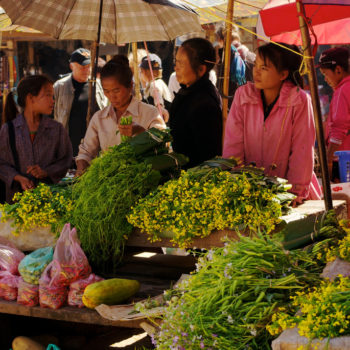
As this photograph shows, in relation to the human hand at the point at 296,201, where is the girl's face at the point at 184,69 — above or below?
above

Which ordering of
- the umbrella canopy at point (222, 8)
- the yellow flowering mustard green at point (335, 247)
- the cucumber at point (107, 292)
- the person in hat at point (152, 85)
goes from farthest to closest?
the person in hat at point (152, 85)
the umbrella canopy at point (222, 8)
the cucumber at point (107, 292)
the yellow flowering mustard green at point (335, 247)

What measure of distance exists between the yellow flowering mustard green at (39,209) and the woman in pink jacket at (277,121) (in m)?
1.19

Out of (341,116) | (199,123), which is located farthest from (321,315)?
(341,116)

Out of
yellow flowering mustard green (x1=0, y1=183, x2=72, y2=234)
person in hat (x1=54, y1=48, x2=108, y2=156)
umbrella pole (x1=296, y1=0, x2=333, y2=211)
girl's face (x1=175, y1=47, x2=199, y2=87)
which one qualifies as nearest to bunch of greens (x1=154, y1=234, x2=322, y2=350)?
umbrella pole (x1=296, y1=0, x2=333, y2=211)

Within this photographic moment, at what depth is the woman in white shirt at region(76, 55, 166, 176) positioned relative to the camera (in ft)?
15.0

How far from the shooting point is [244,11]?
290 inches

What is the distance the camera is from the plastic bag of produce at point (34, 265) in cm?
356

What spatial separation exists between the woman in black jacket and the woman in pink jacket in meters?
0.31

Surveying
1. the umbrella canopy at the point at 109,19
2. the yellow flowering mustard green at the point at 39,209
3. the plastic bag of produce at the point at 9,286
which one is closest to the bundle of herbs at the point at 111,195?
the yellow flowering mustard green at the point at 39,209

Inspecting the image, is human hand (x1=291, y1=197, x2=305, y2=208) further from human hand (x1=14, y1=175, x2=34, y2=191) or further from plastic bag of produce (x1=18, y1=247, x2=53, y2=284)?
human hand (x1=14, y1=175, x2=34, y2=191)

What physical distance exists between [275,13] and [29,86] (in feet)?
7.49

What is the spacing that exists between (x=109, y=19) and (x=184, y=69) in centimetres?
201

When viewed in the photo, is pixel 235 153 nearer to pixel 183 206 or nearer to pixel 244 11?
pixel 183 206

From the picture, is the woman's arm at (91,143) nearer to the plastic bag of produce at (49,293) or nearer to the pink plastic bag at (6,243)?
Result: the pink plastic bag at (6,243)
